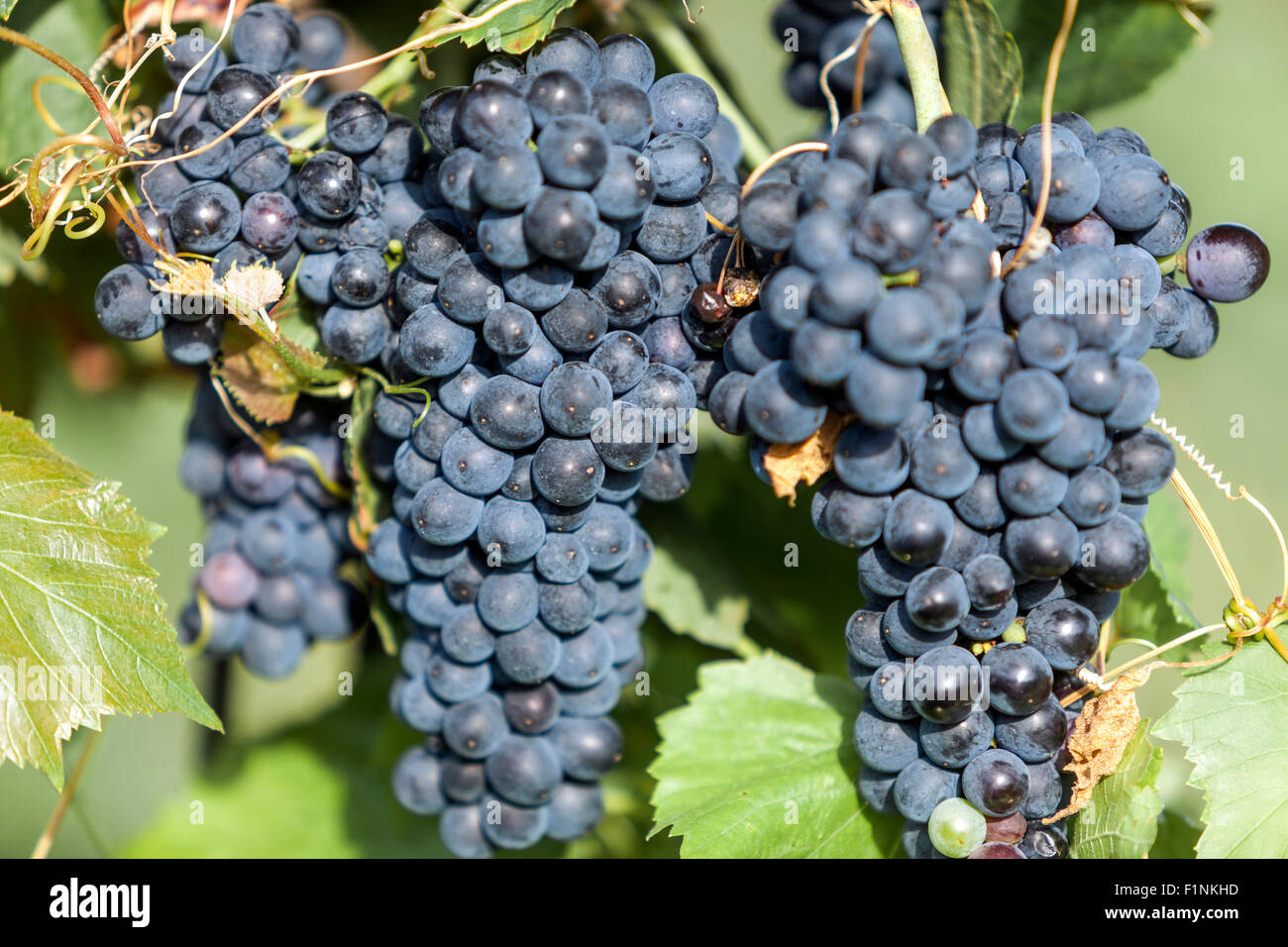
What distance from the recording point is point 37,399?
62.1 inches

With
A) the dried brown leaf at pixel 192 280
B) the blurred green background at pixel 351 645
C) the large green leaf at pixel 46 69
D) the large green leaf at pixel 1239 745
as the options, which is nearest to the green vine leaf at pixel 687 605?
the blurred green background at pixel 351 645

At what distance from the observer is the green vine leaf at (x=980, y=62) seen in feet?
3.85

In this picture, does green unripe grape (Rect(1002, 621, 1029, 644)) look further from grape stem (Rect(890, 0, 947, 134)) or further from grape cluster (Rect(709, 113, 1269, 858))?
grape stem (Rect(890, 0, 947, 134))

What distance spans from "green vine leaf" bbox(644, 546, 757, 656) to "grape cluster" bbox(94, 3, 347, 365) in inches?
23.7

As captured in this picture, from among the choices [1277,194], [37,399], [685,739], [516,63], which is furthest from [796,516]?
[1277,194]

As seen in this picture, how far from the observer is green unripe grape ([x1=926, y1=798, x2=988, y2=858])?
105 cm

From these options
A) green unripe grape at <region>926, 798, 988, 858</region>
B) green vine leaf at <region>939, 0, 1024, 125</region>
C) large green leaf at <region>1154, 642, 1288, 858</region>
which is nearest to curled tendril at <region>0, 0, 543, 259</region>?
green vine leaf at <region>939, 0, 1024, 125</region>

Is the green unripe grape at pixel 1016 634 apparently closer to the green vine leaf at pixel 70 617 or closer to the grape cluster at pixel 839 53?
the grape cluster at pixel 839 53

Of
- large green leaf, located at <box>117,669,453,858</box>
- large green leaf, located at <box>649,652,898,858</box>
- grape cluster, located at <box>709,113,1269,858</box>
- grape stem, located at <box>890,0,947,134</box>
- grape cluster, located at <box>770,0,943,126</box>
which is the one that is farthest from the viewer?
large green leaf, located at <box>117,669,453,858</box>

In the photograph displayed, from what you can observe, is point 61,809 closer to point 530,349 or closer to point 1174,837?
point 530,349

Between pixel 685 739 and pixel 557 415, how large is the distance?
0.52 meters

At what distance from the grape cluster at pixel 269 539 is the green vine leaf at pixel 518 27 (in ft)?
1.65

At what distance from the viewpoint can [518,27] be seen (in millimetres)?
1040
